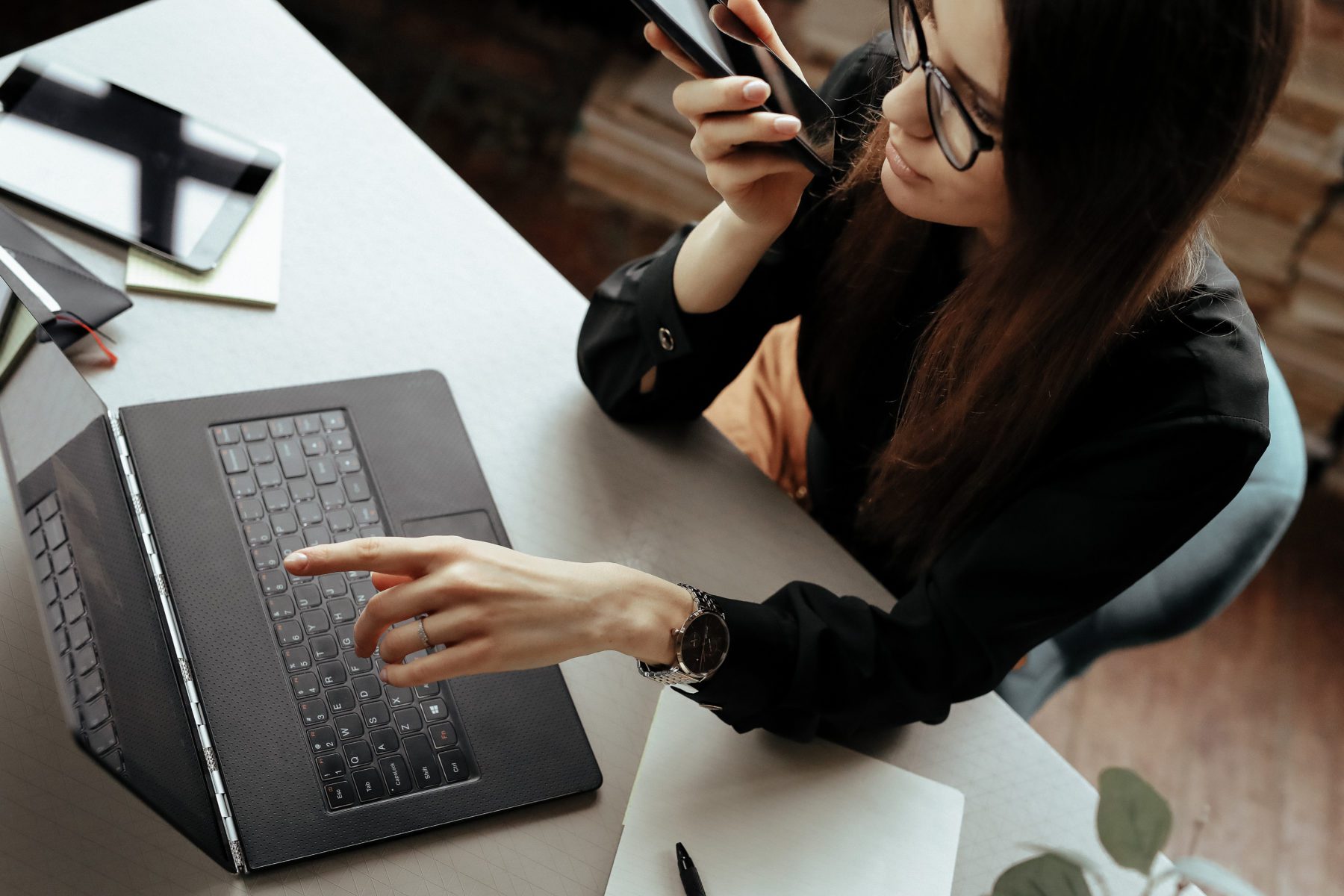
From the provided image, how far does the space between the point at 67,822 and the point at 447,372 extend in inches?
16.8

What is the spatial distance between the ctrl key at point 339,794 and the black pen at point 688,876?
0.70 feet

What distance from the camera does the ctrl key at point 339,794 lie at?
2.20 ft

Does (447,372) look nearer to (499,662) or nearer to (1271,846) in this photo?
(499,662)

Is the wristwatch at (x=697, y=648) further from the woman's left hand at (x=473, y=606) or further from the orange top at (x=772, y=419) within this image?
the orange top at (x=772, y=419)

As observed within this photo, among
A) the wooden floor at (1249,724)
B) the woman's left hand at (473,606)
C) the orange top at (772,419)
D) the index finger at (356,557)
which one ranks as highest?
the index finger at (356,557)

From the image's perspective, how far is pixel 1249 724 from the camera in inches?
69.8

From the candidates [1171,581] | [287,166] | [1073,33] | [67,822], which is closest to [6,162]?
[287,166]

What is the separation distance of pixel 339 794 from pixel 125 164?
0.58 m

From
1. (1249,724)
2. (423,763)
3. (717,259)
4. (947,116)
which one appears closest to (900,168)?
(947,116)

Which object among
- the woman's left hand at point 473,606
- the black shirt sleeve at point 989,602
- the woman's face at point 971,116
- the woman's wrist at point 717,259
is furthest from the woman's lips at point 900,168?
the woman's left hand at point 473,606

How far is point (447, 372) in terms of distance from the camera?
3.00 ft

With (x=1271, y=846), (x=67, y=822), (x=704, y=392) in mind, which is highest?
(x=704, y=392)

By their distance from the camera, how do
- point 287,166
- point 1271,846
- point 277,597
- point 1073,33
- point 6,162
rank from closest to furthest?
1. point 1073,33
2. point 277,597
3. point 6,162
4. point 287,166
5. point 1271,846

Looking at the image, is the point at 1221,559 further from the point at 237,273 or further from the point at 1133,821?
the point at 237,273
